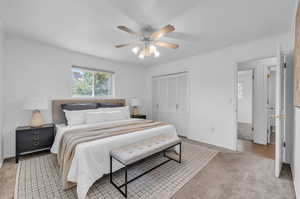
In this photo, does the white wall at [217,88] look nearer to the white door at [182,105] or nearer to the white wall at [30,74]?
the white door at [182,105]

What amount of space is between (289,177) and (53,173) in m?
3.77

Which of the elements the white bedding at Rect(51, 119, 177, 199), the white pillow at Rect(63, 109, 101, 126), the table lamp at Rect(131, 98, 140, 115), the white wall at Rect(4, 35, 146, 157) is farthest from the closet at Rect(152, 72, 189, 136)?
the white pillow at Rect(63, 109, 101, 126)

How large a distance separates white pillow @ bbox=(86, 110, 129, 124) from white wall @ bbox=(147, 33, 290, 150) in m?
2.11

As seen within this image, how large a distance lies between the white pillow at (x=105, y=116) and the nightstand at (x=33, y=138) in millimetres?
758

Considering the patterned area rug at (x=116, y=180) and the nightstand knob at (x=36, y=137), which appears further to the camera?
the nightstand knob at (x=36, y=137)

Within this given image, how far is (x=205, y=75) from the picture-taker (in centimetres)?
371

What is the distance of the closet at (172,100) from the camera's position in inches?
170

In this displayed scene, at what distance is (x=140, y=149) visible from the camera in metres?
1.98

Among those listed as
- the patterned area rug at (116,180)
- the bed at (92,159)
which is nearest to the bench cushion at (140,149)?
the bed at (92,159)

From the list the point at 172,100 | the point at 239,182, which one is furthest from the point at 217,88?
the point at 239,182

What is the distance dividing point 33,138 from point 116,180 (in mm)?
1990

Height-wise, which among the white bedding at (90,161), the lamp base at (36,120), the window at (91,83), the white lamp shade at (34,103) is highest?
the window at (91,83)

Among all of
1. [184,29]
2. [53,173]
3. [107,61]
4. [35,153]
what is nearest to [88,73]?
[107,61]

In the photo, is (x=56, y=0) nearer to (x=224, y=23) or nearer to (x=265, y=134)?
(x=224, y=23)
